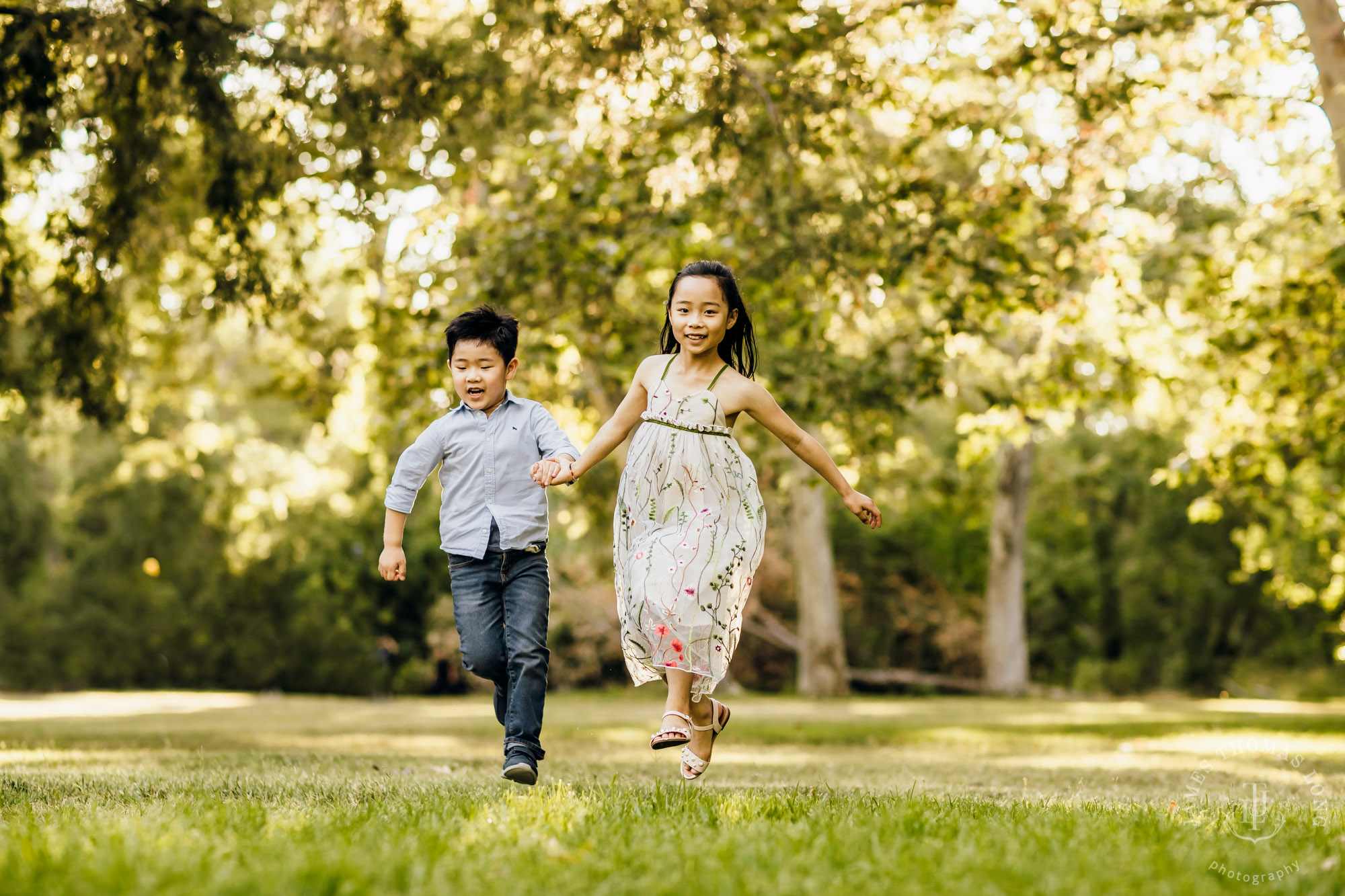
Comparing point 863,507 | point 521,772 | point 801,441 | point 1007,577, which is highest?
point 801,441

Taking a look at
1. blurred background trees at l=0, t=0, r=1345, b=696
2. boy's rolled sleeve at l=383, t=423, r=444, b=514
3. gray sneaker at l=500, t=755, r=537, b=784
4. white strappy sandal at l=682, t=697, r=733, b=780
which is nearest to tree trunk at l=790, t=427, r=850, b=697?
blurred background trees at l=0, t=0, r=1345, b=696

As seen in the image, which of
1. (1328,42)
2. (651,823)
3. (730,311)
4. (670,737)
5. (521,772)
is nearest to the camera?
(651,823)

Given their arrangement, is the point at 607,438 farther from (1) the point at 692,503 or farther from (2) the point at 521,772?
(2) the point at 521,772

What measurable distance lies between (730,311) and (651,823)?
90.0 inches

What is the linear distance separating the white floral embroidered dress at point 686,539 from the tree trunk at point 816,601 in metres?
15.0

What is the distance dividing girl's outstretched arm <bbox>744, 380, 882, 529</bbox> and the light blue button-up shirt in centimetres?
78

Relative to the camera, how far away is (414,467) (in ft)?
17.6

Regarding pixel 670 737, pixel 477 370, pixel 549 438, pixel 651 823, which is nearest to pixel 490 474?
pixel 549 438

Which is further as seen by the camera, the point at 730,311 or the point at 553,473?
the point at 730,311

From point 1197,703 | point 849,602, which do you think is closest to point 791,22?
point 1197,703

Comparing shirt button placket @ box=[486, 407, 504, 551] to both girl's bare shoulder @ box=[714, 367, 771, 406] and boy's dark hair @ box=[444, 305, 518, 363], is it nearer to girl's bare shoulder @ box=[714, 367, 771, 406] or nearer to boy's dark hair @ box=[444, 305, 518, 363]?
boy's dark hair @ box=[444, 305, 518, 363]

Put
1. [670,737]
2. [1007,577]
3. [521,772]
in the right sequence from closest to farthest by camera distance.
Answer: [670,737] → [521,772] → [1007,577]

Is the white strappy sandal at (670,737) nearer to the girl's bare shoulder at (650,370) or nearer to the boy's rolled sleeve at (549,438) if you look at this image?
the boy's rolled sleeve at (549,438)

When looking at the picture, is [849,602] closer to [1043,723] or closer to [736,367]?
[1043,723]
